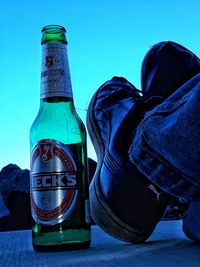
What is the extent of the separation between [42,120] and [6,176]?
28.2 ft

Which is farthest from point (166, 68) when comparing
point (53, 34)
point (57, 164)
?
point (57, 164)

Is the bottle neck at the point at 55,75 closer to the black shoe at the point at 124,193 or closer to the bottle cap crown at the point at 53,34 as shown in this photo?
the bottle cap crown at the point at 53,34

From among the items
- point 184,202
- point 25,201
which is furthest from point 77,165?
point 25,201

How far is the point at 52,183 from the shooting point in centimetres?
89

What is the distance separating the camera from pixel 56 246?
0.96 metres

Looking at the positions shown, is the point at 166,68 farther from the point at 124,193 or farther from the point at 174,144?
the point at 174,144

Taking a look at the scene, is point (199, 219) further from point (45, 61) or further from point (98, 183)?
point (45, 61)

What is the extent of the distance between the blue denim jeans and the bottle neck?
204 millimetres

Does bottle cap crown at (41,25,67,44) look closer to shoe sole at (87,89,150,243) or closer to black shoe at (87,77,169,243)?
black shoe at (87,77,169,243)

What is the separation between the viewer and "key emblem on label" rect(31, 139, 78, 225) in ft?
2.93

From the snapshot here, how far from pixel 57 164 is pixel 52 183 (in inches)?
1.5

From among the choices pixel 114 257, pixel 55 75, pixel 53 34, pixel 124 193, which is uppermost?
pixel 53 34

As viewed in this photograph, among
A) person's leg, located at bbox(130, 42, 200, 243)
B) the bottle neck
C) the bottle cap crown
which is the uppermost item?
the bottle cap crown

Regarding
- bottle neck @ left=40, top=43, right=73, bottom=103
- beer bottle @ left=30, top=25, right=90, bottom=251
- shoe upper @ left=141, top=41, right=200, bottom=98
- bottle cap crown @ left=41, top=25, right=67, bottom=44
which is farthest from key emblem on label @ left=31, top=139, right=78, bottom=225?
shoe upper @ left=141, top=41, right=200, bottom=98
